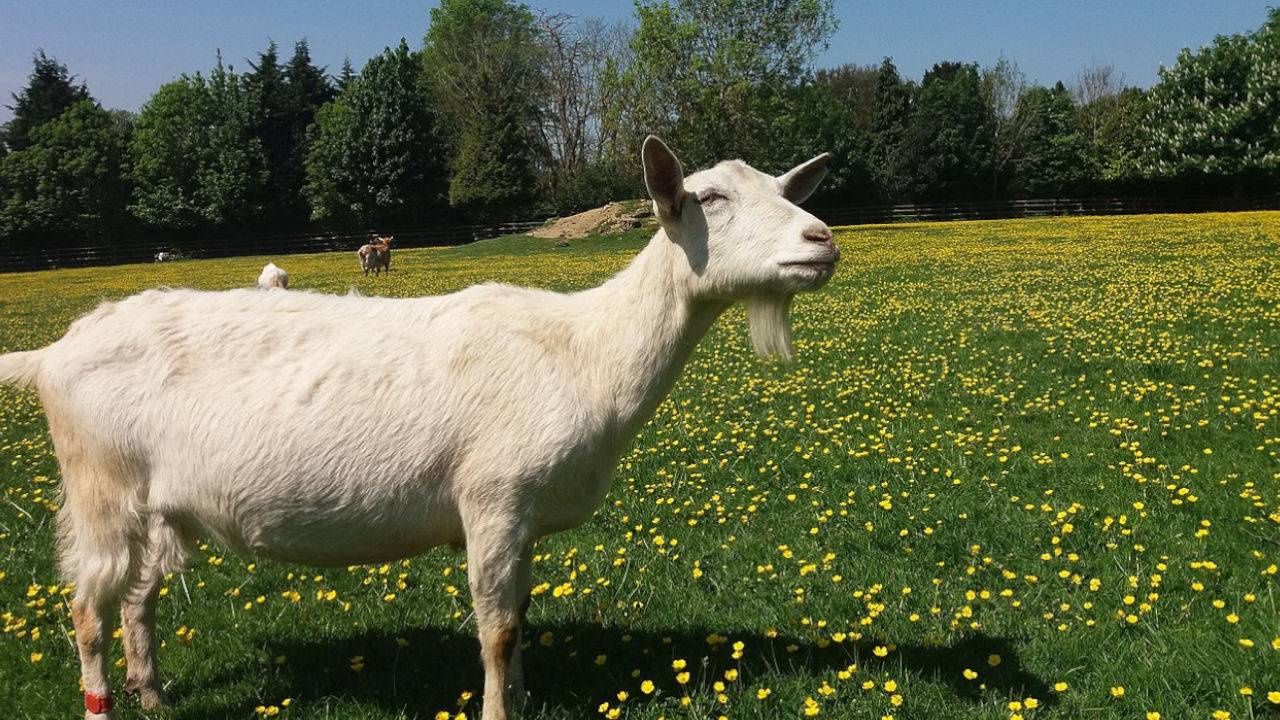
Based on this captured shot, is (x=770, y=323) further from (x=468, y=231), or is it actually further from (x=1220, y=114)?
(x=1220, y=114)

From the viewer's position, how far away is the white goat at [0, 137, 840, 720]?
3.78m

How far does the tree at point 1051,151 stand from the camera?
6650 centimetres

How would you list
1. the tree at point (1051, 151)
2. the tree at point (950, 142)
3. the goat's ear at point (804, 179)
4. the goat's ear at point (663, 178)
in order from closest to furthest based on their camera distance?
the goat's ear at point (663, 178) < the goat's ear at point (804, 179) < the tree at point (950, 142) < the tree at point (1051, 151)

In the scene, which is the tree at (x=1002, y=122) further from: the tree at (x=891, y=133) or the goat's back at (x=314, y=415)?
the goat's back at (x=314, y=415)

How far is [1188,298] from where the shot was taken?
1450cm

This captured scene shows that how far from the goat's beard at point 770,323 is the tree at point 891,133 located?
65.2 metres

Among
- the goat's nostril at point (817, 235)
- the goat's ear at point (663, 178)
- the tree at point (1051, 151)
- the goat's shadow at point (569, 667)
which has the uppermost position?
the tree at point (1051, 151)

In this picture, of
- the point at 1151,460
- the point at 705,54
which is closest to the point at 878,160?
the point at 705,54

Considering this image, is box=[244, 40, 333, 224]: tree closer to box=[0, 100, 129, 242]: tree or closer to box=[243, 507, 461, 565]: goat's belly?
box=[0, 100, 129, 242]: tree

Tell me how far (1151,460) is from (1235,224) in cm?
3505

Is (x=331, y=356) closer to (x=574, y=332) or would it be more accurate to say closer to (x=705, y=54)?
(x=574, y=332)

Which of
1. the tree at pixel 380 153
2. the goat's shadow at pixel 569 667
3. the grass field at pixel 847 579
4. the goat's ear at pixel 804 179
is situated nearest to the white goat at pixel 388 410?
the goat's ear at pixel 804 179

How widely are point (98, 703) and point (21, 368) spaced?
168 centimetres

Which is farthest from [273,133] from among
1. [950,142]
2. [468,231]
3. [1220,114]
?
[1220,114]
